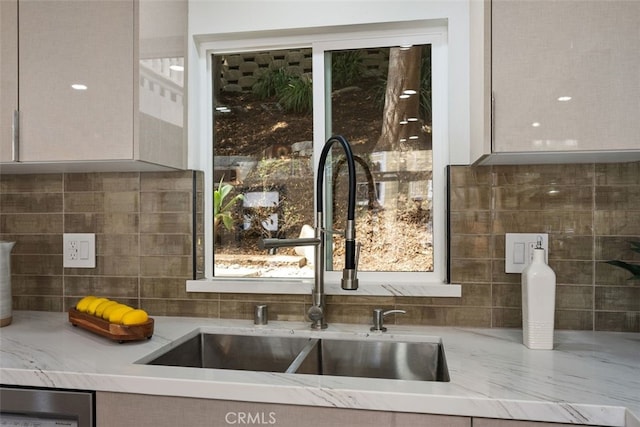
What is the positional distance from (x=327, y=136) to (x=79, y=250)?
1080mm

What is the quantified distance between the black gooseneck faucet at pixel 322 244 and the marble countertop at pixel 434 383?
0.33 feet

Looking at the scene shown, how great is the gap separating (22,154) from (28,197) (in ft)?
1.46

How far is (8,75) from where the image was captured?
4.86 ft

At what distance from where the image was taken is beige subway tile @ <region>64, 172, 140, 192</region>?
69.6 inches

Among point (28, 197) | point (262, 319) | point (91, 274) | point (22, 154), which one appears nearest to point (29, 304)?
point (91, 274)

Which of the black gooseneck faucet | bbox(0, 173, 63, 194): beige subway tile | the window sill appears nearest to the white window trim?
the window sill

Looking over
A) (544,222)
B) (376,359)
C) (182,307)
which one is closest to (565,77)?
(544,222)

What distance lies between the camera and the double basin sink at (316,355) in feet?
4.67

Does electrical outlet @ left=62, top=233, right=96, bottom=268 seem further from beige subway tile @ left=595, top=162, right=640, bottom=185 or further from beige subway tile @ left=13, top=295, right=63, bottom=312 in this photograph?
beige subway tile @ left=595, top=162, right=640, bottom=185

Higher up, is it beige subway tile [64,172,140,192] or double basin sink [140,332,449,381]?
beige subway tile [64,172,140,192]

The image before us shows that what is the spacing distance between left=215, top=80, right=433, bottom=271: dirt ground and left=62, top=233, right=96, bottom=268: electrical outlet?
50 centimetres

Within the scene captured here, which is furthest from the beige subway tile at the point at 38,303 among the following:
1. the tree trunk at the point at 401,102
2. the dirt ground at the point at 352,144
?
the tree trunk at the point at 401,102

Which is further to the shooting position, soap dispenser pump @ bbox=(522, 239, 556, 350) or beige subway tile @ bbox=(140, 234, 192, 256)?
beige subway tile @ bbox=(140, 234, 192, 256)

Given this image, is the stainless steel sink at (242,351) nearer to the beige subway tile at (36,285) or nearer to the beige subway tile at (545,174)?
the beige subway tile at (36,285)
